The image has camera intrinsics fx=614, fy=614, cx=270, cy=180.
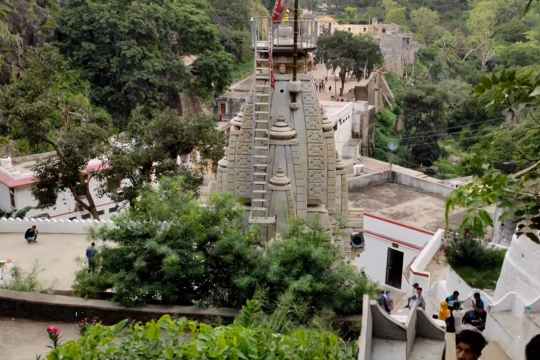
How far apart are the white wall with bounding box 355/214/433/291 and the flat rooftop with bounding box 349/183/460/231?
3.21 feet

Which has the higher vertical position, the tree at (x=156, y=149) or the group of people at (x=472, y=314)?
the tree at (x=156, y=149)

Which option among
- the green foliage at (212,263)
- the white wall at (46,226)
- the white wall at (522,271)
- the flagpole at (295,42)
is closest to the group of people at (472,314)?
the white wall at (522,271)

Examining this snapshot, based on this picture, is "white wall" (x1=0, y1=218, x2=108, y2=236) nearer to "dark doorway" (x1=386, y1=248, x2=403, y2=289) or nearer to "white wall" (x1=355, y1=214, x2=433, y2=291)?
"white wall" (x1=355, y1=214, x2=433, y2=291)

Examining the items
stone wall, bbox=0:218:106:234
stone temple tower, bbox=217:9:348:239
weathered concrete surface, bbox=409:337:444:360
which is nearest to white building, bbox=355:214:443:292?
stone temple tower, bbox=217:9:348:239

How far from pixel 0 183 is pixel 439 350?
78.1 ft

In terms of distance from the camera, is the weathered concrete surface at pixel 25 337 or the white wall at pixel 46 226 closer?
the weathered concrete surface at pixel 25 337

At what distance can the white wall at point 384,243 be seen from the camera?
21.8 metres

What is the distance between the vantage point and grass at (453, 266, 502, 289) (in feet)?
55.1

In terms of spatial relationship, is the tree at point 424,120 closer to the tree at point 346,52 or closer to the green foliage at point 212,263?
the tree at point 346,52

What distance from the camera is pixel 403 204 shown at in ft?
84.7

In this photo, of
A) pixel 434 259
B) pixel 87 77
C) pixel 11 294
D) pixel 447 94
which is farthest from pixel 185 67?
pixel 11 294

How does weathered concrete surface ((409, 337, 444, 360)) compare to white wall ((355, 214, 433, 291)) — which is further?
white wall ((355, 214, 433, 291))

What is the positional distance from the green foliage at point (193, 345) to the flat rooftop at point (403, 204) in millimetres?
16345

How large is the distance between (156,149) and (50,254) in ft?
19.2
